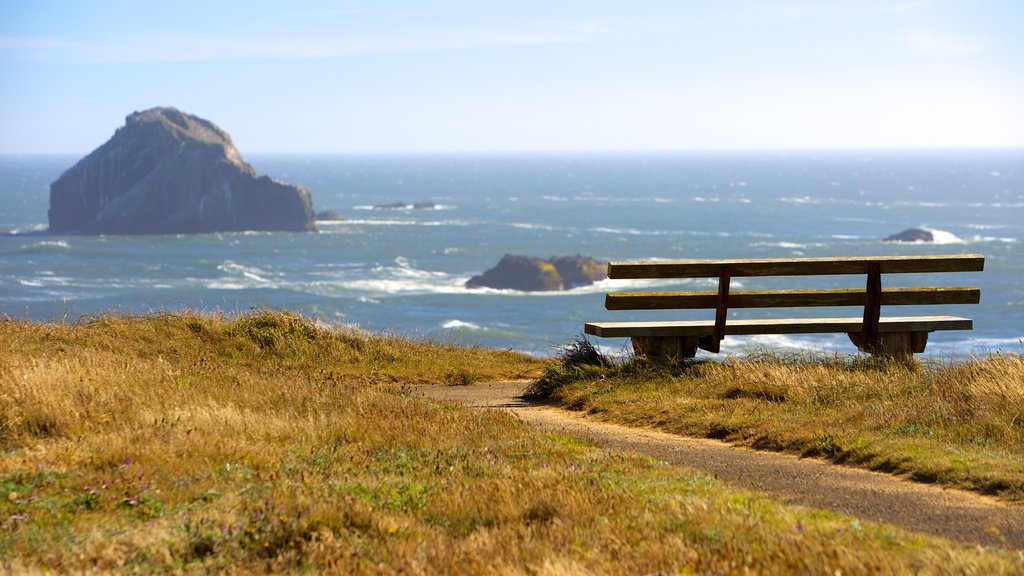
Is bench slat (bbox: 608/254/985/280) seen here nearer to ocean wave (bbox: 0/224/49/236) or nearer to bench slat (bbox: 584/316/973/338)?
bench slat (bbox: 584/316/973/338)

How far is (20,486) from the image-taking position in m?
6.84

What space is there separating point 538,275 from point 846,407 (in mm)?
96106

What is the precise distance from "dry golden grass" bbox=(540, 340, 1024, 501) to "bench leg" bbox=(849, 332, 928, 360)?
0.56 meters

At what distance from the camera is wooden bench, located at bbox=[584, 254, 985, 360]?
488 inches

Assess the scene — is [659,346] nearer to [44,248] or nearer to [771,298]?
[771,298]

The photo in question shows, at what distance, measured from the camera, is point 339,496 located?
663 centimetres

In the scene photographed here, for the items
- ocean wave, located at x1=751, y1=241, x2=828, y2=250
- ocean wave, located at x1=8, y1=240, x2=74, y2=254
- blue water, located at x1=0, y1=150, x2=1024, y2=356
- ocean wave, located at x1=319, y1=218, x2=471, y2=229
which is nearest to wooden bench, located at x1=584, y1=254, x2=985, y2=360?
blue water, located at x1=0, y1=150, x2=1024, y2=356

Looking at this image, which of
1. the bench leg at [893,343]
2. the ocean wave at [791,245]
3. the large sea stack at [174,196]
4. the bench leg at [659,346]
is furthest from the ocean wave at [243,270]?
the bench leg at [893,343]

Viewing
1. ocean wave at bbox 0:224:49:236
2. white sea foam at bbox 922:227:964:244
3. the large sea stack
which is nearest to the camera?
white sea foam at bbox 922:227:964:244

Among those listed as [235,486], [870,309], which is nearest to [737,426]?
[870,309]

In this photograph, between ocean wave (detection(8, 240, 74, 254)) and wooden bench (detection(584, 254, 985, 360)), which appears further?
ocean wave (detection(8, 240, 74, 254))

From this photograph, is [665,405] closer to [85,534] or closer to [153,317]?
[85,534]

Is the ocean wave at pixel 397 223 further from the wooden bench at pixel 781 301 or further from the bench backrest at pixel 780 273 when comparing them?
the bench backrest at pixel 780 273

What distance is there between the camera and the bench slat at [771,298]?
12.4m
